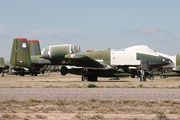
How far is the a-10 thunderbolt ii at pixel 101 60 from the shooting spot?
32.9 m

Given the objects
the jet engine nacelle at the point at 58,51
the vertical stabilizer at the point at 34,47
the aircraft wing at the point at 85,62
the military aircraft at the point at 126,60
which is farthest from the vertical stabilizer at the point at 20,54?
the vertical stabilizer at the point at 34,47

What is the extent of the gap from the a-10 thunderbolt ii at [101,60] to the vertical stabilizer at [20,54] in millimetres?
3100

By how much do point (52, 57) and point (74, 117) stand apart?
24628 millimetres

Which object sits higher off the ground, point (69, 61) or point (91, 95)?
point (69, 61)

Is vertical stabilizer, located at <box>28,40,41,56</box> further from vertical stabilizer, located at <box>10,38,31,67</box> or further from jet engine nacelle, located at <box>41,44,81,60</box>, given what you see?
jet engine nacelle, located at <box>41,44,81,60</box>

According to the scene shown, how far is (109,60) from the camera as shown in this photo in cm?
3450

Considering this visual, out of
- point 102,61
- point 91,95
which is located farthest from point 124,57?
point 91,95

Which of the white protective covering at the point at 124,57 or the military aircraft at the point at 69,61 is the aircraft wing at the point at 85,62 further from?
the white protective covering at the point at 124,57

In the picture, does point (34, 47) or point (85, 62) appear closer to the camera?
point (85, 62)

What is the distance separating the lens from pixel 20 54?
38719mm

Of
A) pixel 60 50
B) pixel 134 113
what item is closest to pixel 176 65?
pixel 60 50

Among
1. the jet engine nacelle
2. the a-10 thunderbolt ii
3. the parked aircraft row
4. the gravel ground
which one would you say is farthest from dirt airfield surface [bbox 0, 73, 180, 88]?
the gravel ground

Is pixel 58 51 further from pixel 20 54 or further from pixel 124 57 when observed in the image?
pixel 20 54

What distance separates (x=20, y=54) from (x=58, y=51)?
8.59 meters
